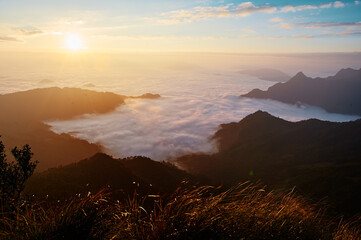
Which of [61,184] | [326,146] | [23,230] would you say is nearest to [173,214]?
[23,230]

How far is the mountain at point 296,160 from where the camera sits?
88.1 metres

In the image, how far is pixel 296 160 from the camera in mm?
137000

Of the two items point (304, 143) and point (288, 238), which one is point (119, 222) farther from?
point (304, 143)

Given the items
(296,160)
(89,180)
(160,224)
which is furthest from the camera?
(296,160)

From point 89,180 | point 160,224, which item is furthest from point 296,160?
point 160,224

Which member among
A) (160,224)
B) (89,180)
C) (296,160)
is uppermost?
(160,224)

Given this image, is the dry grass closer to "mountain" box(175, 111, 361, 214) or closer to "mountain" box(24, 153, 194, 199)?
"mountain" box(24, 153, 194, 199)

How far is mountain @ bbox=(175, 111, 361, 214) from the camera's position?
8806cm

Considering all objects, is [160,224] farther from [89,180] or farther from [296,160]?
[296,160]

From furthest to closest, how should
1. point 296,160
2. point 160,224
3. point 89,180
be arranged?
point 296,160
point 89,180
point 160,224

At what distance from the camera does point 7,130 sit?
162m

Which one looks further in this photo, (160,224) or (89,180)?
(89,180)

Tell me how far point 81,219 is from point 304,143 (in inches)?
6793

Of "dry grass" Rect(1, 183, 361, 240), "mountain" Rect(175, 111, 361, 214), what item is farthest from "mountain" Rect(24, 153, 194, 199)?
"mountain" Rect(175, 111, 361, 214)
